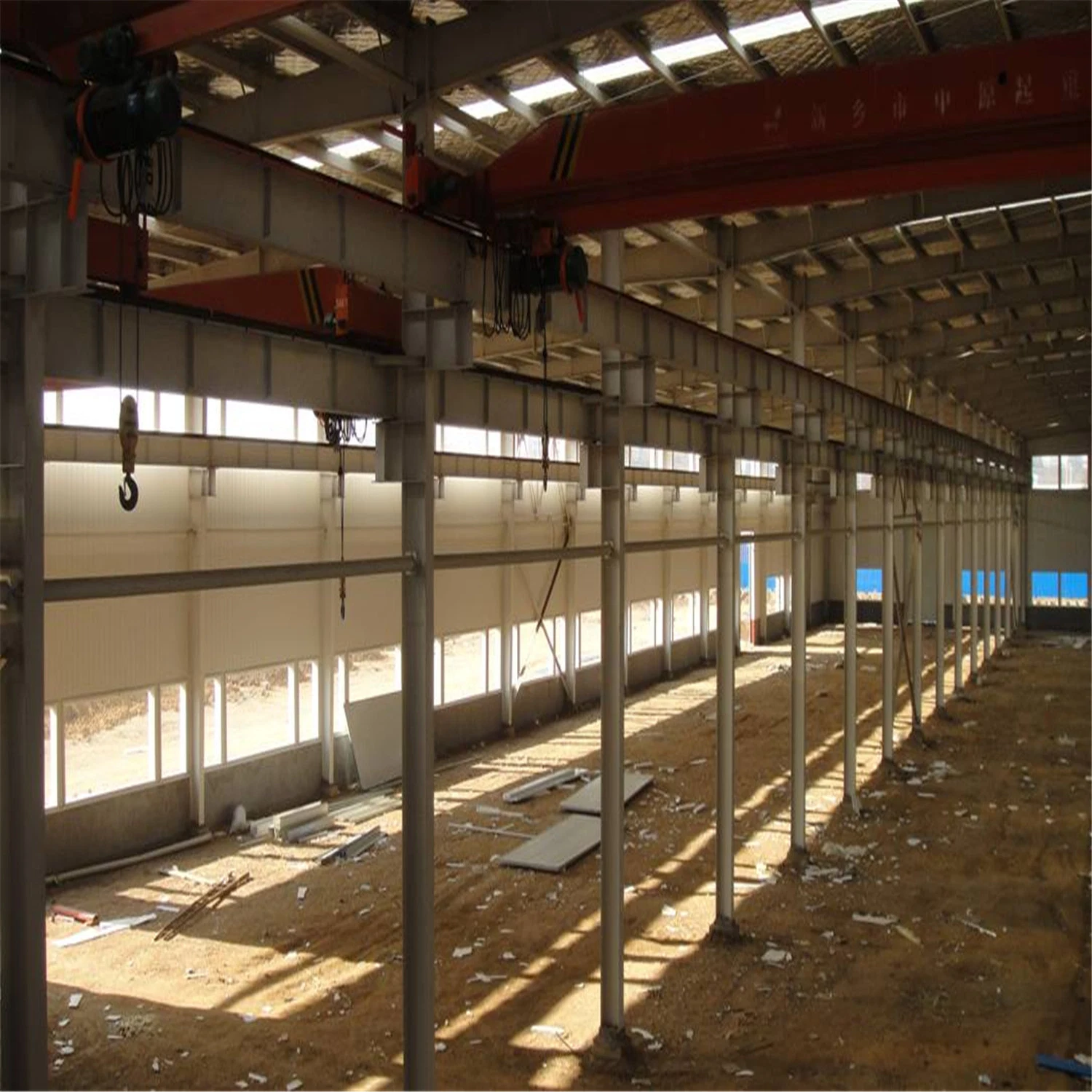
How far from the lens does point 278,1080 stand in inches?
334

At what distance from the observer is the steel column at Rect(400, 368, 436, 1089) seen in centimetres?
648

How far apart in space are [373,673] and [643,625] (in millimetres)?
11621

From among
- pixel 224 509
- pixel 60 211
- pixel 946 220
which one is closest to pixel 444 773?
pixel 224 509

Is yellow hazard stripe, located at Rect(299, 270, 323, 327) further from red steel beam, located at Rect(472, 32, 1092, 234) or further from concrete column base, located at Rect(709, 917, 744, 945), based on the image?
concrete column base, located at Rect(709, 917, 744, 945)

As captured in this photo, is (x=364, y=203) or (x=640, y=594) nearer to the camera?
(x=364, y=203)

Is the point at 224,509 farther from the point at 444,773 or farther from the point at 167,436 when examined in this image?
the point at 444,773

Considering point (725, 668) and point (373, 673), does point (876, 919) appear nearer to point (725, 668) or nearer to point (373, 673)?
point (725, 668)

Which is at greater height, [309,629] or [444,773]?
[309,629]

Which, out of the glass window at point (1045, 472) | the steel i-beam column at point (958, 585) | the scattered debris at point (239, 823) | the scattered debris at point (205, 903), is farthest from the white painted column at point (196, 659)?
the glass window at point (1045, 472)

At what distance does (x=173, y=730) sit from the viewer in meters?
14.9

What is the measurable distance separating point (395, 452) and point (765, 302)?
360 inches

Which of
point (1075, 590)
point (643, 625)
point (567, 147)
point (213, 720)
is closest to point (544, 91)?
point (567, 147)

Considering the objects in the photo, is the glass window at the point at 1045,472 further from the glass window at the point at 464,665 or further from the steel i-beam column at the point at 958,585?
the glass window at the point at 464,665

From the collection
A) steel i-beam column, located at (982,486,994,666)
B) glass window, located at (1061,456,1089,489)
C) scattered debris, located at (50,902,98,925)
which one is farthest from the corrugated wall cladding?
glass window, located at (1061,456,1089,489)
